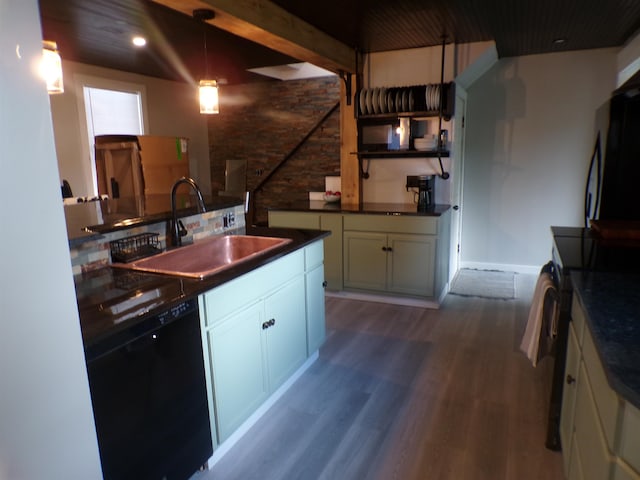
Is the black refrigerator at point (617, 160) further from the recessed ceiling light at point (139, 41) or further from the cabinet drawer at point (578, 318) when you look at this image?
the recessed ceiling light at point (139, 41)

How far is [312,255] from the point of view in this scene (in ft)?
8.92

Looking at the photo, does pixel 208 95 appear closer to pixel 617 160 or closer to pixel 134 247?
pixel 134 247

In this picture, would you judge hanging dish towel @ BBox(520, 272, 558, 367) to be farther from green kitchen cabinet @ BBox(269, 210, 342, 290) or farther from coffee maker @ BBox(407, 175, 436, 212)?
green kitchen cabinet @ BBox(269, 210, 342, 290)

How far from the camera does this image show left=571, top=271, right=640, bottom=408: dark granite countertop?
1021 mm

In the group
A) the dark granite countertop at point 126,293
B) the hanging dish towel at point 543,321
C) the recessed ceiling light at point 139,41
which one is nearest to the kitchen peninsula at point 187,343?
the dark granite countertop at point 126,293

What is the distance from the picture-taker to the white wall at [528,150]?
173 inches

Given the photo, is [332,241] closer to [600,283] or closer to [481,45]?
[481,45]

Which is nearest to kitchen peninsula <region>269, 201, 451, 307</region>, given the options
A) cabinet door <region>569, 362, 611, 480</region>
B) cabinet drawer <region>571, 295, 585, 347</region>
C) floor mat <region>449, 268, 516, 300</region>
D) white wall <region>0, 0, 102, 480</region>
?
floor mat <region>449, 268, 516, 300</region>

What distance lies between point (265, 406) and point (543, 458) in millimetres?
1341

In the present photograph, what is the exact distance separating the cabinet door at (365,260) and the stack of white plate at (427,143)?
2.82ft

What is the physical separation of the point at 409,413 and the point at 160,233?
1.61 meters

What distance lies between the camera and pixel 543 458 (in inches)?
77.8

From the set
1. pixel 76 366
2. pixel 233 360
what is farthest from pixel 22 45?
pixel 233 360

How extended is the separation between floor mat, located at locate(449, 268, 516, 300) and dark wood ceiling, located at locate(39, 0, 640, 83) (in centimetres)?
226
